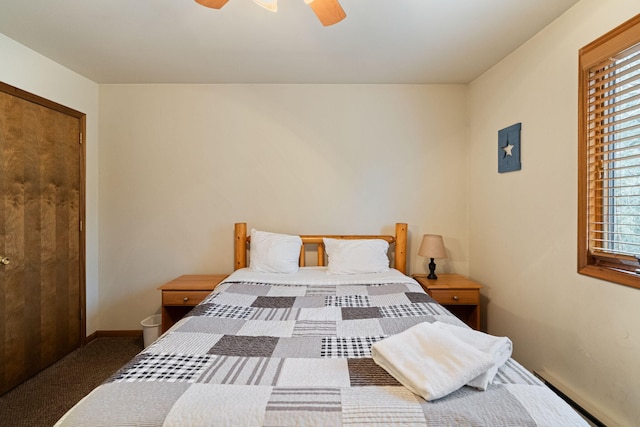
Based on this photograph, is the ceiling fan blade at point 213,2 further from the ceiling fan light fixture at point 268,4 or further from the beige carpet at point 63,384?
the beige carpet at point 63,384

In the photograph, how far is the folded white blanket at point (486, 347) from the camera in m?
1.04

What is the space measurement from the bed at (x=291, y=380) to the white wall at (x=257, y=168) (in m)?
1.20

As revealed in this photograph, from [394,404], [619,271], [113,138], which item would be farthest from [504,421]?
[113,138]

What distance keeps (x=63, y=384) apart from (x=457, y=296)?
3032mm

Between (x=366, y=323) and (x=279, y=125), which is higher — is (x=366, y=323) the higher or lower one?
the lower one

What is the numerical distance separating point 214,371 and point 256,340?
0.94ft

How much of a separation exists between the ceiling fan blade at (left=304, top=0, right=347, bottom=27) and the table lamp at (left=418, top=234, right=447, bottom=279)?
191 centimetres

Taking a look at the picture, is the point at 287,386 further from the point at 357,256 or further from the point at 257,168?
the point at 257,168

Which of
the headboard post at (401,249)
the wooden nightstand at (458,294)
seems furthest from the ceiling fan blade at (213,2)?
the wooden nightstand at (458,294)

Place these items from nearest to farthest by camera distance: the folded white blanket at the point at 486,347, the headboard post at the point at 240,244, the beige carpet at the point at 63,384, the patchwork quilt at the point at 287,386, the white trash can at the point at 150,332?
the patchwork quilt at the point at 287,386 < the folded white blanket at the point at 486,347 < the beige carpet at the point at 63,384 < the white trash can at the point at 150,332 < the headboard post at the point at 240,244

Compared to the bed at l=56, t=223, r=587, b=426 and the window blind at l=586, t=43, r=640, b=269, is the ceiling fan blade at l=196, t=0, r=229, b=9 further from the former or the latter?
the window blind at l=586, t=43, r=640, b=269

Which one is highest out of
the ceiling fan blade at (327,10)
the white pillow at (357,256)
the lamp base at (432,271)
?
the ceiling fan blade at (327,10)

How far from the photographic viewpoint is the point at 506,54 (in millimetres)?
2375

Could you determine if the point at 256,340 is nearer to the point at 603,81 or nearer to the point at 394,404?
the point at 394,404
